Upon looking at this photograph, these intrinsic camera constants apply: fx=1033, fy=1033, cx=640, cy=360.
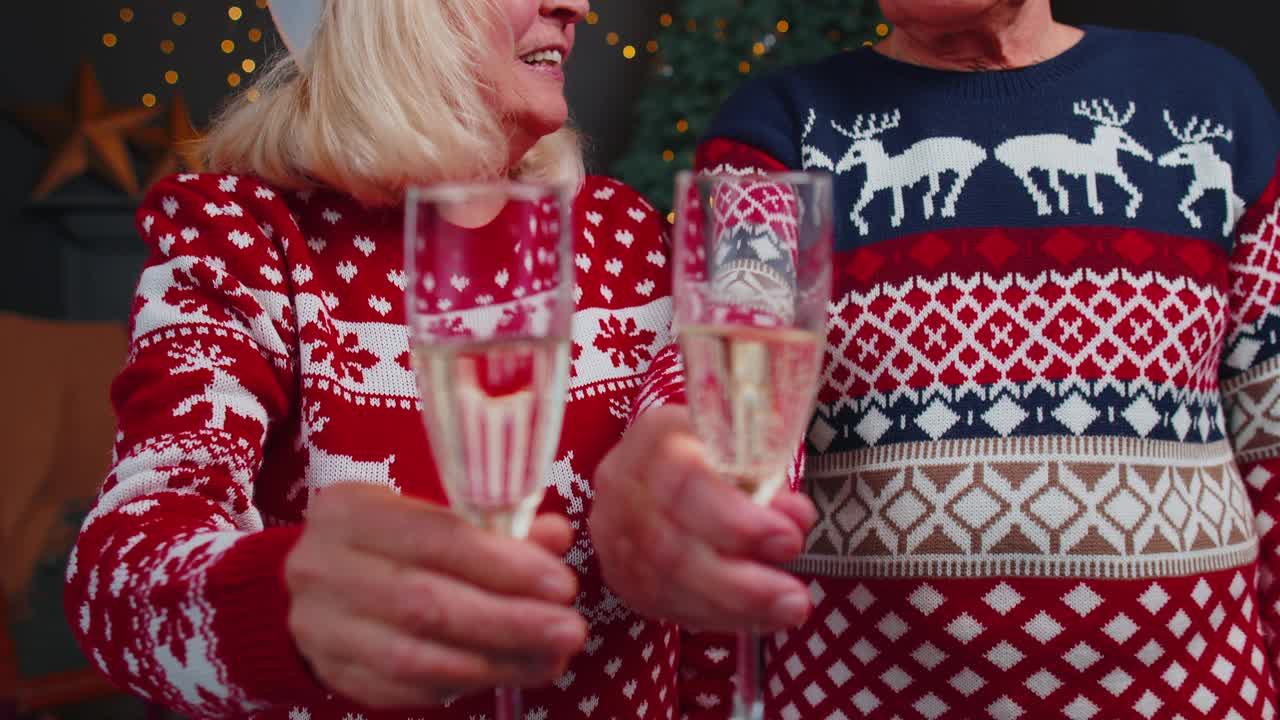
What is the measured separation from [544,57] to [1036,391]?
598 mm

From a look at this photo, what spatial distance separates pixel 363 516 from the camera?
0.46 metres

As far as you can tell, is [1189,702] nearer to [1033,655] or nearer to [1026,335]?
[1033,655]

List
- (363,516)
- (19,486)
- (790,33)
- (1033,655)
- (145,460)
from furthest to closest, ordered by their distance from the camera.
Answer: (790,33)
(19,486)
(1033,655)
(145,460)
(363,516)

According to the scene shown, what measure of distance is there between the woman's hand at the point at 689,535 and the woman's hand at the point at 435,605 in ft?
0.30

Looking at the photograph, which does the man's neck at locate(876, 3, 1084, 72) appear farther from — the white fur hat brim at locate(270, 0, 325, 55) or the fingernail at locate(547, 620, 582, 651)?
the fingernail at locate(547, 620, 582, 651)

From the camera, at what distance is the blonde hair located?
3.04ft

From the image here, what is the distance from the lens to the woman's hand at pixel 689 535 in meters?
0.50

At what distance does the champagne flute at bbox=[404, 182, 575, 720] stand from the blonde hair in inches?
18.9

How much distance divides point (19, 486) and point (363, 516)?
10.2ft

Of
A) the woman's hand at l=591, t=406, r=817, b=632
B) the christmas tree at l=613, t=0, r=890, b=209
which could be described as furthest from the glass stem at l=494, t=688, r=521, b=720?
the christmas tree at l=613, t=0, r=890, b=209

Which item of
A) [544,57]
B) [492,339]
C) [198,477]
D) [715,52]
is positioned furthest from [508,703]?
[715,52]

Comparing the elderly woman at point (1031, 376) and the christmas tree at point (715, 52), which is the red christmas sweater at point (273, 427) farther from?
the christmas tree at point (715, 52)

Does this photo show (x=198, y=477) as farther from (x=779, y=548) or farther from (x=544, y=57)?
(x=544, y=57)

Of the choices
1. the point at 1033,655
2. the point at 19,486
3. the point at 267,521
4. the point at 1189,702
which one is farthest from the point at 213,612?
the point at 19,486
